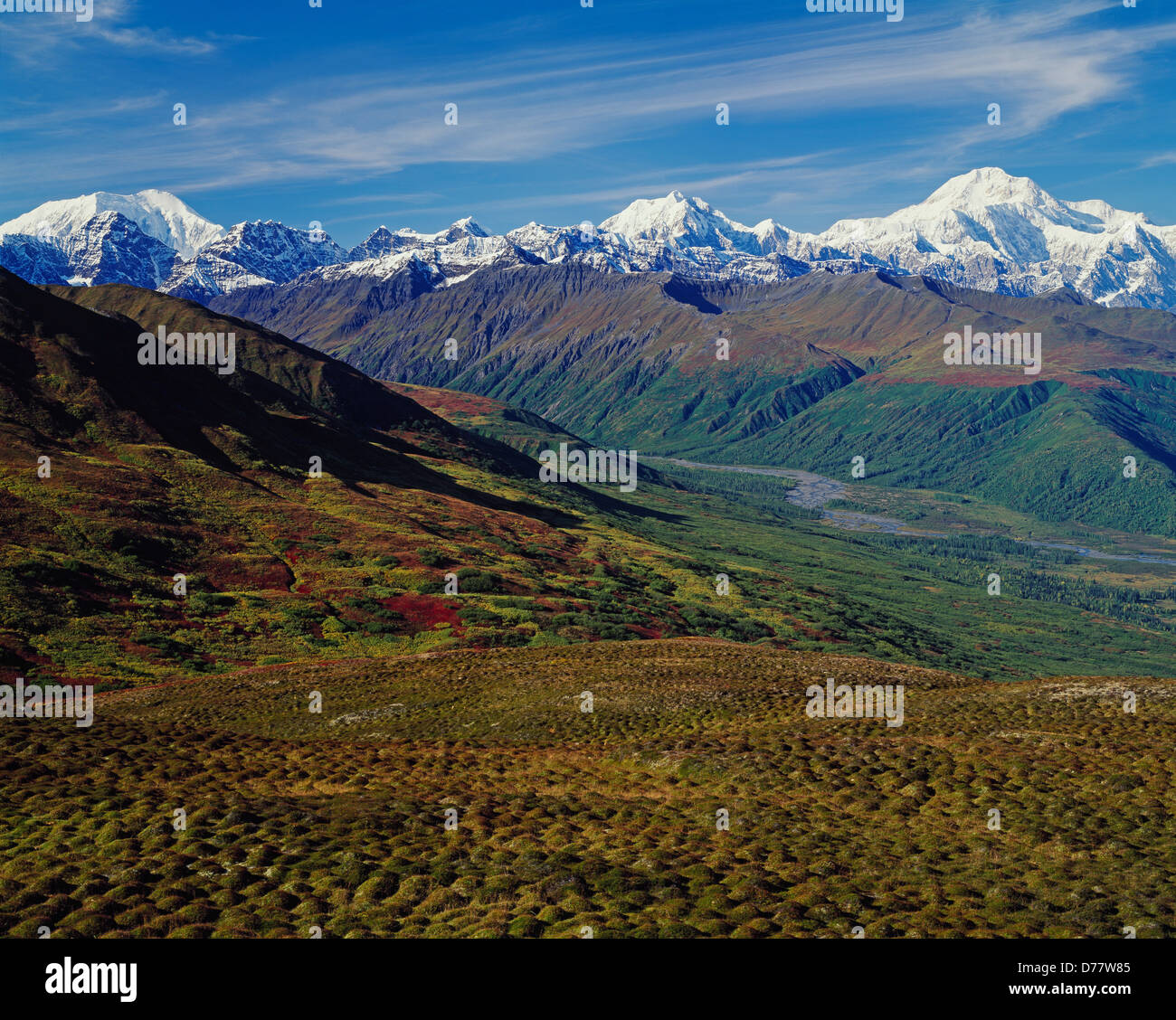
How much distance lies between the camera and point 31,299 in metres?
138
